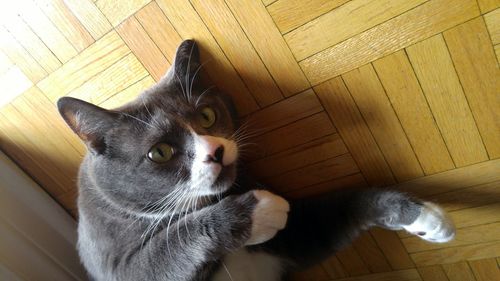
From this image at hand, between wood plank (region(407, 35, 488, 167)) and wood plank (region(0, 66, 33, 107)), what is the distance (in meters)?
1.01

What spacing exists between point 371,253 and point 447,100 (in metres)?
0.52

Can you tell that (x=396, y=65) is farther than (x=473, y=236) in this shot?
No

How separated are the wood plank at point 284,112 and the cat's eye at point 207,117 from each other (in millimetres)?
150

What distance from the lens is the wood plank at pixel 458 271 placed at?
1.17 m

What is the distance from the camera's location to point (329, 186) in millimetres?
1169

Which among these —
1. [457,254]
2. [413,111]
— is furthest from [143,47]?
[457,254]

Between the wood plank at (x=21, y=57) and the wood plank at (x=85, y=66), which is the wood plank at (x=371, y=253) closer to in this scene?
the wood plank at (x=85, y=66)

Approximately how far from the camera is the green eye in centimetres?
91

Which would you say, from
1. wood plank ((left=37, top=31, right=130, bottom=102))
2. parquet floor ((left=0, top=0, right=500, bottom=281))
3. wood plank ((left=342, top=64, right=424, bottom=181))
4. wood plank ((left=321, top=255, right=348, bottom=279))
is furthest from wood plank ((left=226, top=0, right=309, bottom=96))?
wood plank ((left=321, top=255, right=348, bottom=279))

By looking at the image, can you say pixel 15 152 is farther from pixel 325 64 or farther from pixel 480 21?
pixel 480 21

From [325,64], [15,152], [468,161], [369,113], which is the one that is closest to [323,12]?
[325,64]

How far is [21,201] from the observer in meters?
1.35

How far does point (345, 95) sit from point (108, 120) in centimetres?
55

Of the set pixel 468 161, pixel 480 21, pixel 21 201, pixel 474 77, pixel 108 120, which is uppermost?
pixel 108 120
